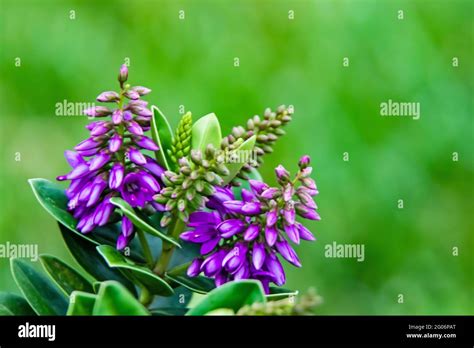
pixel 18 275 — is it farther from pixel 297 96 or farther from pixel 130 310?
pixel 297 96

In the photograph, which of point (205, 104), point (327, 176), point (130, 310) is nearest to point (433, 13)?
point (327, 176)

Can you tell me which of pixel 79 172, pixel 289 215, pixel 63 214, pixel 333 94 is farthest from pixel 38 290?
pixel 333 94

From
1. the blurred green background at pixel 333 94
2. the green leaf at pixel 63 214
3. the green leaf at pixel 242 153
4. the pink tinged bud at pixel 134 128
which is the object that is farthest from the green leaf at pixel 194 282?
the blurred green background at pixel 333 94

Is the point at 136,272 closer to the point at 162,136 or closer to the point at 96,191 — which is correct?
the point at 96,191

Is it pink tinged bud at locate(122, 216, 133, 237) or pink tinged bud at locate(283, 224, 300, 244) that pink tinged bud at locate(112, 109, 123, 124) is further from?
pink tinged bud at locate(283, 224, 300, 244)

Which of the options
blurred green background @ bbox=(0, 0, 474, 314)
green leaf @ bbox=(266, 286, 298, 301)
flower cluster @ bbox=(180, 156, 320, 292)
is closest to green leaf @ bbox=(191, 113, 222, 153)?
flower cluster @ bbox=(180, 156, 320, 292)

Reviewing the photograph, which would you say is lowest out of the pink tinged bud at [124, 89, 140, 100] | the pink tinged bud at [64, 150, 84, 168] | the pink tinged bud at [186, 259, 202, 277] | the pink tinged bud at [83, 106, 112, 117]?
the pink tinged bud at [186, 259, 202, 277]
